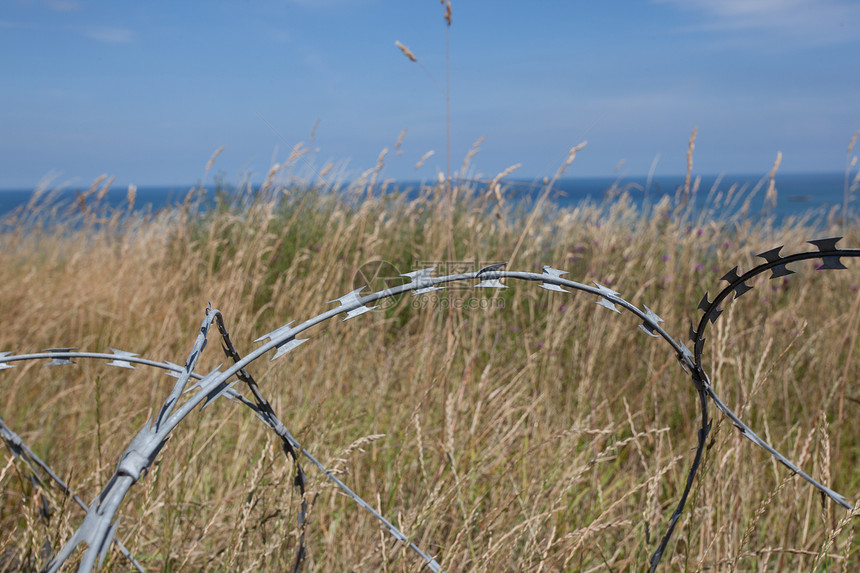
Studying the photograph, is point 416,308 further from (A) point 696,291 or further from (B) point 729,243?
(B) point 729,243

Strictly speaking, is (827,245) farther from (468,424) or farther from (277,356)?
(468,424)

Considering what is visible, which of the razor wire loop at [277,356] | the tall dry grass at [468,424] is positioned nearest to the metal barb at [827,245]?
the razor wire loop at [277,356]

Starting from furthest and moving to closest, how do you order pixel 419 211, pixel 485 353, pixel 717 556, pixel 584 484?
1. pixel 419 211
2. pixel 485 353
3. pixel 584 484
4. pixel 717 556

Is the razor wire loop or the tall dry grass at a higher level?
the razor wire loop

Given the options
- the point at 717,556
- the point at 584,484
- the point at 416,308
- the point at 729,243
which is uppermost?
the point at 729,243

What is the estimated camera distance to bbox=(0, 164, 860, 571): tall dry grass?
118 centimetres

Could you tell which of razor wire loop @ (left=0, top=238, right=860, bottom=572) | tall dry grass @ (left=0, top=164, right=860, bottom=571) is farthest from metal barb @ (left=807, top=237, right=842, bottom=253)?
tall dry grass @ (left=0, top=164, right=860, bottom=571)

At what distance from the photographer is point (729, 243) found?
379 cm

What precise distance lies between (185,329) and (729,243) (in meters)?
3.38

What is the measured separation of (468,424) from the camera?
6.19 ft

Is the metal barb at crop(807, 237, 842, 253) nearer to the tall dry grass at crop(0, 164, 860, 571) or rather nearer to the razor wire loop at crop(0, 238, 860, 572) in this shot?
the razor wire loop at crop(0, 238, 860, 572)

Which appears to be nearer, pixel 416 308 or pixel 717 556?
pixel 717 556

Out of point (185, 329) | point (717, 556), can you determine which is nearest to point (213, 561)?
point (717, 556)

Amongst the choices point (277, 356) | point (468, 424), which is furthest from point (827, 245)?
point (468, 424)
